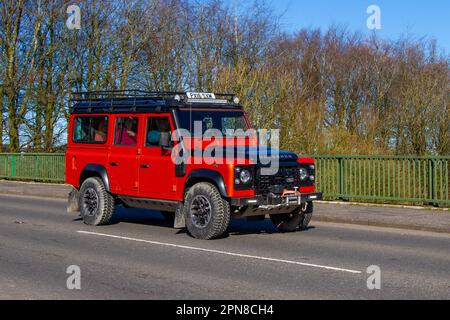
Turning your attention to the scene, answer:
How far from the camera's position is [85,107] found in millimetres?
14188

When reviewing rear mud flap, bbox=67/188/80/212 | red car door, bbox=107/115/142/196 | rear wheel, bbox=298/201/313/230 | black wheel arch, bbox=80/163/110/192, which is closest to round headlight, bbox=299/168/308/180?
rear wheel, bbox=298/201/313/230

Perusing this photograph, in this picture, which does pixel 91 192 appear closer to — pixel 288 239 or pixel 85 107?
pixel 85 107

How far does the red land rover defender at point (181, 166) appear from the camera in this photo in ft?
37.4

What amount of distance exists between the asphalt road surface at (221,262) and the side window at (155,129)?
68.2 inches

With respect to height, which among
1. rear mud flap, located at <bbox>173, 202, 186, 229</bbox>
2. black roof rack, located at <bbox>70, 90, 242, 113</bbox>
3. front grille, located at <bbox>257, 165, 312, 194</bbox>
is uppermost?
black roof rack, located at <bbox>70, 90, 242, 113</bbox>

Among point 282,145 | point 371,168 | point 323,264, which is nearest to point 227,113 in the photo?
point 323,264

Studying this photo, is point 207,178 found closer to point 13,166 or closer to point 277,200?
point 277,200

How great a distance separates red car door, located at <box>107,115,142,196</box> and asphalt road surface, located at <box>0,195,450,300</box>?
0.88 m

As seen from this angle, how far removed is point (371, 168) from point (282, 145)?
229 inches

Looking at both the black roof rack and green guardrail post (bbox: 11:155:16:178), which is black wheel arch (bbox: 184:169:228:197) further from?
green guardrail post (bbox: 11:155:16:178)

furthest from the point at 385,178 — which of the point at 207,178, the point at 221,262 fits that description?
the point at 221,262

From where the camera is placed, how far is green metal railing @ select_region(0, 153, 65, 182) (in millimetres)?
27969

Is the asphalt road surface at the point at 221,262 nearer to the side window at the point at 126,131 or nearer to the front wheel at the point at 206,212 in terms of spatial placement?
the front wheel at the point at 206,212
